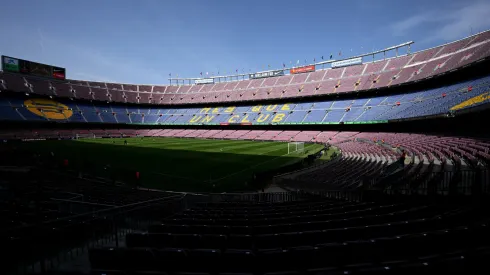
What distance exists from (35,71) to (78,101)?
12.7 m

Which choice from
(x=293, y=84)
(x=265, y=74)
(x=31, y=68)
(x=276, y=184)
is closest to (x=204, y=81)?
(x=265, y=74)

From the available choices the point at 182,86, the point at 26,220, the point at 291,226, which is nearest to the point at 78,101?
the point at 182,86

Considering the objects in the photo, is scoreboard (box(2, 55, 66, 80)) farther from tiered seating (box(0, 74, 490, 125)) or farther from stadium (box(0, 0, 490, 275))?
tiered seating (box(0, 74, 490, 125))

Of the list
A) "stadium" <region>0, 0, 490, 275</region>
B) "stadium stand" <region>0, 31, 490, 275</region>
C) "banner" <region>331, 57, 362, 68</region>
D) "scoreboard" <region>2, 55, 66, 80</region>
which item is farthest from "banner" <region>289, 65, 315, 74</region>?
"scoreboard" <region>2, 55, 66, 80</region>

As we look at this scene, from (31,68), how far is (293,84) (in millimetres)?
74775

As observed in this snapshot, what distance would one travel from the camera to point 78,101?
253 feet

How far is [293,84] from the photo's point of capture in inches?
3000

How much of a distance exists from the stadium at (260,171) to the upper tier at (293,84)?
0.46 metres

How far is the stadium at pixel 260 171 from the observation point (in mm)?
4285

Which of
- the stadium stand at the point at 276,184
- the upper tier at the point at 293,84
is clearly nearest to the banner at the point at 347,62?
the upper tier at the point at 293,84

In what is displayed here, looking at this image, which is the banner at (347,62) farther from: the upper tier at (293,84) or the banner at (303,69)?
the banner at (303,69)

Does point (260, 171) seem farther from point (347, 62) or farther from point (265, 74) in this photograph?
point (265, 74)

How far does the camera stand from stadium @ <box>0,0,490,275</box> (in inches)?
169

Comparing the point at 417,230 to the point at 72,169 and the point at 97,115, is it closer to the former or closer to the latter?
the point at 72,169
